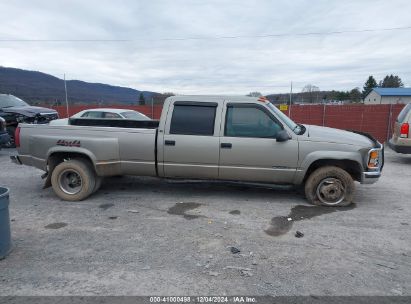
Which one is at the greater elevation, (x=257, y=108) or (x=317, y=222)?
(x=257, y=108)

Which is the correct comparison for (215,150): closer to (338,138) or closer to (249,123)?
(249,123)

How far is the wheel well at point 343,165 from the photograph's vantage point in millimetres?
5246

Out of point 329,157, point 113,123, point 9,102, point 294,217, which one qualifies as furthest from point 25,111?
point 329,157

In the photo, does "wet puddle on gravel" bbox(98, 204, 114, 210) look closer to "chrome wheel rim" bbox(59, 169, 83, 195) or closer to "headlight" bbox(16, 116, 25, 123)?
"chrome wheel rim" bbox(59, 169, 83, 195)

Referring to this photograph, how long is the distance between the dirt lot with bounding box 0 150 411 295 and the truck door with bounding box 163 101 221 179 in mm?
609

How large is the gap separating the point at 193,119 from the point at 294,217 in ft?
7.62

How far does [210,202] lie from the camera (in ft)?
18.1

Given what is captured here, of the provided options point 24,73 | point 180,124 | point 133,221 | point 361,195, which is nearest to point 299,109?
point 361,195

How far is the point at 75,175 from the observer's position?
568 cm

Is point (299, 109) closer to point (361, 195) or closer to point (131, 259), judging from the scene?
point (361, 195)

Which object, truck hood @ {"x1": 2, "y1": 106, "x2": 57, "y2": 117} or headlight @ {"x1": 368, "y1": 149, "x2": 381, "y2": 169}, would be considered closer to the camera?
headlight @ {"x1": 368, "y1": 149, "x2": 381, "y2": 169}

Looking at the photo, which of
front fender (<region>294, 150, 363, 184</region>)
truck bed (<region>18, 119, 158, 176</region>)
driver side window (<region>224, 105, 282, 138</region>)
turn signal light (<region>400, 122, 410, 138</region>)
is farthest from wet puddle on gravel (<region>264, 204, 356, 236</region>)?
turn signal light (<region>400, 122, 410, 138</region>)

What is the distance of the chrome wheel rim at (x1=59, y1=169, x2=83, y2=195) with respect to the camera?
5.59m

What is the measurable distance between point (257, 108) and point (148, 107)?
44.0ft
